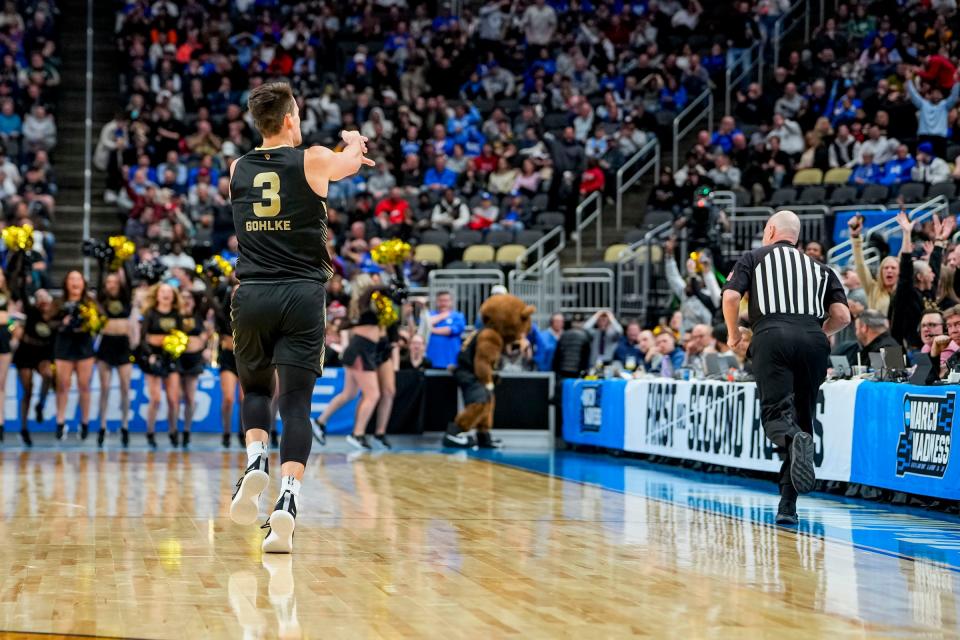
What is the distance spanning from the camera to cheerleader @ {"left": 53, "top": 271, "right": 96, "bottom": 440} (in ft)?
52.4

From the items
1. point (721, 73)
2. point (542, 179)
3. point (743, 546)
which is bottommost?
point (743, 546)

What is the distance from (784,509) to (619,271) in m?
12.0

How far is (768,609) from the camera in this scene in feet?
16.2

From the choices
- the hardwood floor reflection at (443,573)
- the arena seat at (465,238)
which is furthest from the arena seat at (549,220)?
the hardwood floor reflection at (443,573)

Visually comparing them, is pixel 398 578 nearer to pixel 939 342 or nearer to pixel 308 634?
pixel 308 634

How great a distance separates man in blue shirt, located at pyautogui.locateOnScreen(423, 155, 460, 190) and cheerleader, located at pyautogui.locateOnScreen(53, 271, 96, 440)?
8489 mm

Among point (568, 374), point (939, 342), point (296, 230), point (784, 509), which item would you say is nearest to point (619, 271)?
point (568, 374)

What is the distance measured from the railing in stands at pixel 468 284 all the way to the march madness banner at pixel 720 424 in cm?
561

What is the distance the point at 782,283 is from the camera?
313 inches

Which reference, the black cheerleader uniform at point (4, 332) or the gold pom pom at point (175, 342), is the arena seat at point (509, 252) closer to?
the gold pom pom at point (175, 342)

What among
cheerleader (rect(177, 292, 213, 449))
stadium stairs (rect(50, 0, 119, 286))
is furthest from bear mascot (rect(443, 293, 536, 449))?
stadium stairs (rect(50, 0, 119, 286))

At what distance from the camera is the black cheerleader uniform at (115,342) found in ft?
53.4

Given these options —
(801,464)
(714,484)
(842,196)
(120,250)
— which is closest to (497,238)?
(842,196)

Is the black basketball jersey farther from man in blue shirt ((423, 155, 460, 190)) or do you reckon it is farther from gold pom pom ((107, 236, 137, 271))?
man in blue shirt ((423, 155, 460, 190))
